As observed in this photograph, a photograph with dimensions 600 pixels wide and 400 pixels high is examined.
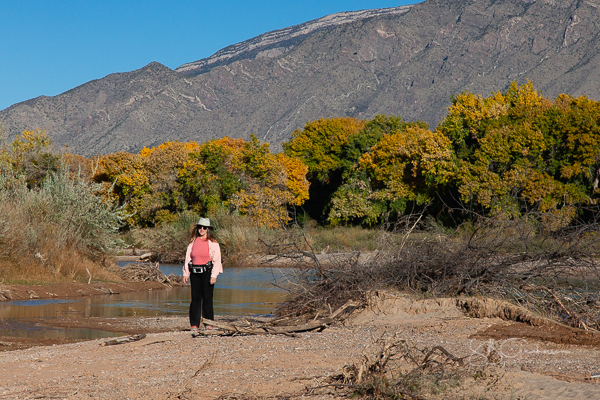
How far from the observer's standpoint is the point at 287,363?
26.8 ft

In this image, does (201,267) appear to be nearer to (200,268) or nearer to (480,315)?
(200,268)

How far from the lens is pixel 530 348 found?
894 cm

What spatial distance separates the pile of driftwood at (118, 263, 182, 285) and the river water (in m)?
1.10

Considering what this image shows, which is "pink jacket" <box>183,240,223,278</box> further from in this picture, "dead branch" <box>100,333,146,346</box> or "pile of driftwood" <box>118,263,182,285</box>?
"pile of driftwood" <box>118,263,182,285</box>

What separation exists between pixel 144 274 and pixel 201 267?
14.6 meters

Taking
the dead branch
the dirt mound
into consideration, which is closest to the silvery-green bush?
the dead branch

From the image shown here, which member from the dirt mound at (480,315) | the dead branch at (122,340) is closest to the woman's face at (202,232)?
the dead branch at (122,340)

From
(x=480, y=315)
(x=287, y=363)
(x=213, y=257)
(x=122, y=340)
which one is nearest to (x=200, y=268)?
(x=213, y=257)

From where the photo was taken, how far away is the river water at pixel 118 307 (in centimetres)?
1321

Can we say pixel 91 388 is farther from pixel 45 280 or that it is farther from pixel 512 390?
pixel 45 280

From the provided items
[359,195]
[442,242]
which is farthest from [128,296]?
[359,195]

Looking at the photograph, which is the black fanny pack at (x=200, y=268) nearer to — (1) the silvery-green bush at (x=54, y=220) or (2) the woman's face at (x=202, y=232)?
(2) the woman's face at (x=202, y=232)

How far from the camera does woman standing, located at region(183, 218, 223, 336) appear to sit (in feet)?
37.4

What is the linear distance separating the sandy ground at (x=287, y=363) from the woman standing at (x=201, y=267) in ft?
2.58
